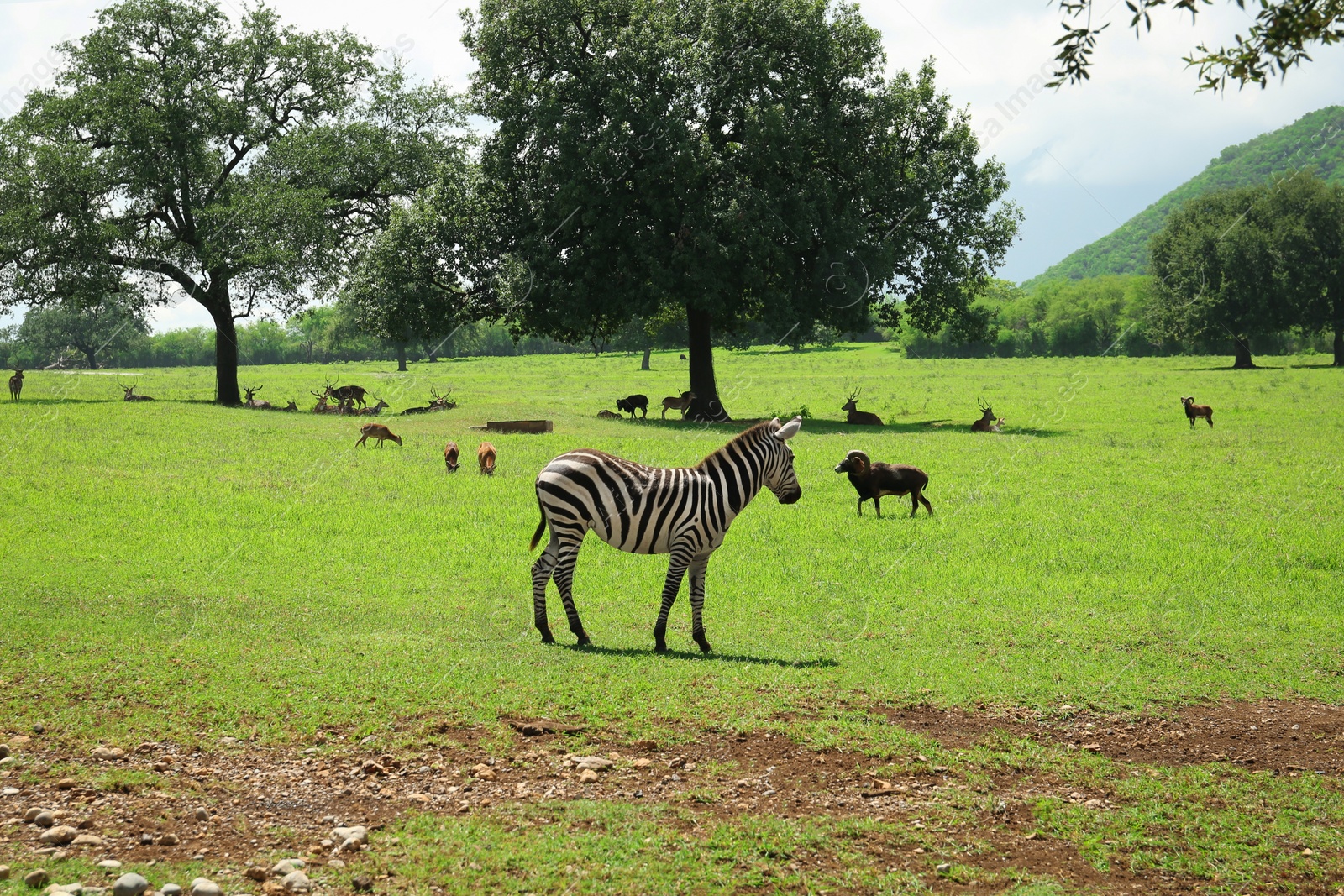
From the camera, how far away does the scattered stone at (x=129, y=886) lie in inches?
237

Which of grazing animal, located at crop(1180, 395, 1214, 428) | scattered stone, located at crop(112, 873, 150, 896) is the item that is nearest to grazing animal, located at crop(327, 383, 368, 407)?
grazing animal, located at crop(1180, 395, 1214, 428)

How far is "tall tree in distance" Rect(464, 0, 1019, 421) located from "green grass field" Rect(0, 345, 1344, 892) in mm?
8104

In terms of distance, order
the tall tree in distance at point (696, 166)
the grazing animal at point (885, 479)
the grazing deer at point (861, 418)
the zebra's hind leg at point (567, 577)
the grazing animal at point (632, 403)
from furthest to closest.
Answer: the grazing animal at point (632, 403) < the grazing deer at point (861, 418) < the tall tree in distance at point (696, 166) < the grazing animal at point (885, 479) < the zebra's hind leg at point (567, 577)

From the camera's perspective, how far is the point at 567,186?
120ft

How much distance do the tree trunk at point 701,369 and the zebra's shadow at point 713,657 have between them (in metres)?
29.5

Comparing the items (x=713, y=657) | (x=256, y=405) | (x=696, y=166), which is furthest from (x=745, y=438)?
(x=256, y=405)

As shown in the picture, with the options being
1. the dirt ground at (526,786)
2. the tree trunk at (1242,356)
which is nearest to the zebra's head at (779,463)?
the dirt ground at (526,786)

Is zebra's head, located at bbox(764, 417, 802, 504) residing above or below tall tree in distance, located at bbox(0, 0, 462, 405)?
below

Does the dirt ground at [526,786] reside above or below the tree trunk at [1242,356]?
below

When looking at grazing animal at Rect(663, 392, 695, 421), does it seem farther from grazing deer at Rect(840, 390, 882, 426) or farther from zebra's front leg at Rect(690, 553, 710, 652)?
zebra's front leg at Rect(690, 553, 710, 652)

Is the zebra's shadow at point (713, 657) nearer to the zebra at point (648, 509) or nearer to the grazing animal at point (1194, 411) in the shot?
the zebra at point (648, 509)

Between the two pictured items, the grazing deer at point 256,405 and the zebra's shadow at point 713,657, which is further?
the grazing deer at point 256,405

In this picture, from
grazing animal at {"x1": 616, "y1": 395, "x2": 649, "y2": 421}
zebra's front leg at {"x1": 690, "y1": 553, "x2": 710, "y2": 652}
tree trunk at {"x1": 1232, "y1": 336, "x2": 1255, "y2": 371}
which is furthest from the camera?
tree trunk at {"x1": 1232, "y1": 336, "x2": 1255, "y2": 371}

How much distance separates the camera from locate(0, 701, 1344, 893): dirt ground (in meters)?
6.91
